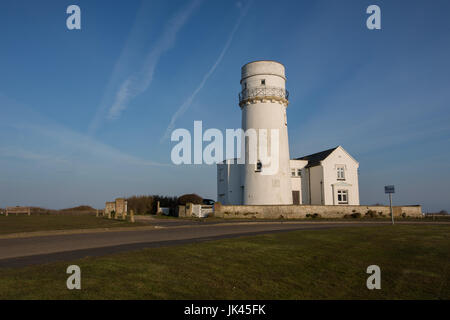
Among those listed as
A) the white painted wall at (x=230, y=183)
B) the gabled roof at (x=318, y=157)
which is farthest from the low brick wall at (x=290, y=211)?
the gabled roof at (x=318, y=157)

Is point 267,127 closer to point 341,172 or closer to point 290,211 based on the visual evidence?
point 290,211

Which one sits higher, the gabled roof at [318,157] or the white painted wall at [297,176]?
the gabled roof at [318,157]

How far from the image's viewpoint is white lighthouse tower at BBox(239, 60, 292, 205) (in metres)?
36.5

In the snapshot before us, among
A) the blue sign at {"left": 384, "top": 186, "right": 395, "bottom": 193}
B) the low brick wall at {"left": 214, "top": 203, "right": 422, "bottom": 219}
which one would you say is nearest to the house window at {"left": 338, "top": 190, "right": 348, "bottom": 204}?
the low brick wall at {"left": 214, "top": 203, "right": 422, "bottom": 219}

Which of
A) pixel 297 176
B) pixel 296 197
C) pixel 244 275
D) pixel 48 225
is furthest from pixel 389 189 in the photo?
pixel 48 225

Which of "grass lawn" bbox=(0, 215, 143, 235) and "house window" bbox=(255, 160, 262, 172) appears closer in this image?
"grass lawn" bbox=(0, 215, 143, 235)

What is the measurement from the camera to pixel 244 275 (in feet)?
24.9

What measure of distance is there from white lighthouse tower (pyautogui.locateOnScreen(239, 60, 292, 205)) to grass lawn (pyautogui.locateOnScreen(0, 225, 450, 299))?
82.5ft

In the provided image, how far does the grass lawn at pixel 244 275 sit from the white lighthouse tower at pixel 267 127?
2516cm

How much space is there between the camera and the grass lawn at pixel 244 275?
6207 millimetres

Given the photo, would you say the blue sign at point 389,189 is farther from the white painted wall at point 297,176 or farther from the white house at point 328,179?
the white painted wall at point 297,176

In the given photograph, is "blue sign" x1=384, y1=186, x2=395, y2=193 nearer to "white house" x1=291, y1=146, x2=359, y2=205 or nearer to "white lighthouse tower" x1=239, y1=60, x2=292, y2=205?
"white lighthouse tower" x1=239, y1=60, x2=292, y2=205
